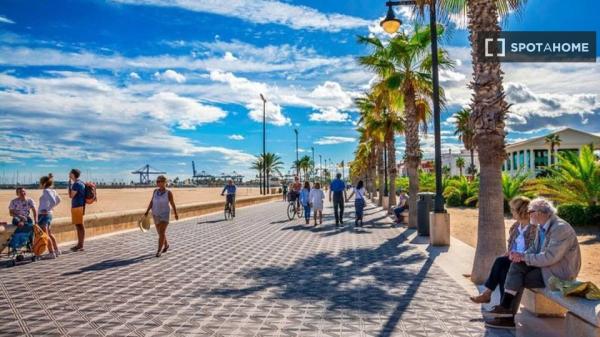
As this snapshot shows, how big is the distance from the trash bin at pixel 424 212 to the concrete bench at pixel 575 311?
816 cm

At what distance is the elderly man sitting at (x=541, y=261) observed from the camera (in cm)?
474

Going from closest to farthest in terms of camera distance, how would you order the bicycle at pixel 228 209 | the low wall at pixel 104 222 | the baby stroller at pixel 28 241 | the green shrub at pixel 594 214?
the baby stroller at pixel 28 241 < the low wall at pixel 104 222 < the green shrub at pixel 594 214 < the bicycle at pixel 228 209

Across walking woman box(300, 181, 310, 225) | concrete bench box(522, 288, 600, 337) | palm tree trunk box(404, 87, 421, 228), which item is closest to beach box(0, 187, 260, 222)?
walking woman box(300, 181, 310, 225)

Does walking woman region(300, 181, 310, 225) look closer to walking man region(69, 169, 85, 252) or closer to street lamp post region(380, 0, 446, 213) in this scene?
street lamp post region(380, 0, 446, 213)

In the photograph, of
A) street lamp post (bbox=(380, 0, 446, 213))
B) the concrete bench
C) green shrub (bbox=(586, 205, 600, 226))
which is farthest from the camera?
green shrub (bbox=(586, 205, 600, 226))

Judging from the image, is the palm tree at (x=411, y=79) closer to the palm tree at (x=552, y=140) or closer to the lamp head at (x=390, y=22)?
the lamp head at (x=390, y=22)

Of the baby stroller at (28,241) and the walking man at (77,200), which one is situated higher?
the walking man at (77,200)

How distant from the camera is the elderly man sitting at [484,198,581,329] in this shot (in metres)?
4.74

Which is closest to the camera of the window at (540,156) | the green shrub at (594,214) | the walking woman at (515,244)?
the walking woman at (515,244)

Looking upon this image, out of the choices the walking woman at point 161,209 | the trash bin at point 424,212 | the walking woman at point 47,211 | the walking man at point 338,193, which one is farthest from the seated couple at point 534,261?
the walking man at point 338,193

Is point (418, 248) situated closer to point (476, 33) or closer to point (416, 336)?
point (476, 33)

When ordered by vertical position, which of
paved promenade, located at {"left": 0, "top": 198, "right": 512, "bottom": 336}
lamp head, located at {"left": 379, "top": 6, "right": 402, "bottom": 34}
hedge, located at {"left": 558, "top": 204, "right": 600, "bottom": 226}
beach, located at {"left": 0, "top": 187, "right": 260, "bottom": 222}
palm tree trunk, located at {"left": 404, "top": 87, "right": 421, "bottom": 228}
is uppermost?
lamp head, located at {"left": 379, "top": 6, "right": 402, "bottom": 34}

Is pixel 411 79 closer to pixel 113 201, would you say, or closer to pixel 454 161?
pixel 113 201

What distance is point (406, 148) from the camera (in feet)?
60.5
